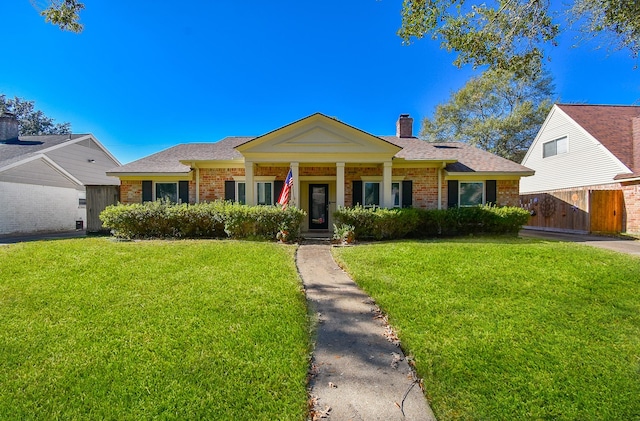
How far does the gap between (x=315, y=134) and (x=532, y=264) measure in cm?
820

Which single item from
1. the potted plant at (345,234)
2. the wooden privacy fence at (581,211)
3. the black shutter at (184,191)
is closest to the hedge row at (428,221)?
the potted plant at (345,234)

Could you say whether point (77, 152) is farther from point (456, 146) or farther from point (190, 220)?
point (456, 146)

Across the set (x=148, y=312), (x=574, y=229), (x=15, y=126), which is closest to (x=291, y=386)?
(x=148, y=312)

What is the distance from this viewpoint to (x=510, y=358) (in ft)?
10.7

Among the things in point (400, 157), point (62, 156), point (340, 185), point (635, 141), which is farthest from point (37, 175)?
point (635, 141)

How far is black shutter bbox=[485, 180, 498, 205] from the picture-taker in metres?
12.9

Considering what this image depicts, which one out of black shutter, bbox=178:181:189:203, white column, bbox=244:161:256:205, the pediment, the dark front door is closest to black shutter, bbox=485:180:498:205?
the pediment

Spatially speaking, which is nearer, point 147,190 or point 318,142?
point 318,142

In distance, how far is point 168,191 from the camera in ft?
43.0

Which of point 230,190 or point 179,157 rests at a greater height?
point 179,157

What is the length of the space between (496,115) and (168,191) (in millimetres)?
29455

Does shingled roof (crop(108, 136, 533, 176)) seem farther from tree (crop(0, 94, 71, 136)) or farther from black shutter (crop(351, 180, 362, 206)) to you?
tree (crop(0, 94, 71, 136))

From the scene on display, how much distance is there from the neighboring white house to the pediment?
951 centimetres

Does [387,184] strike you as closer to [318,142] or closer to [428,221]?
[428,221]
